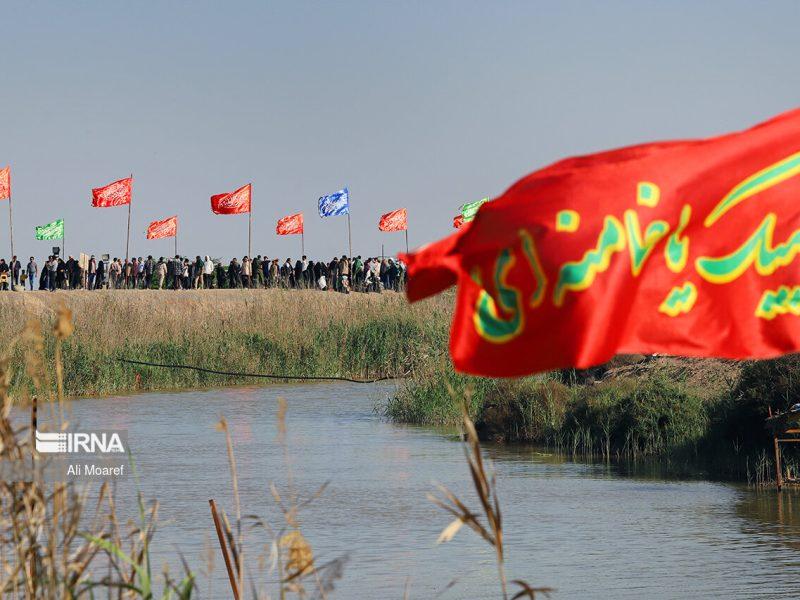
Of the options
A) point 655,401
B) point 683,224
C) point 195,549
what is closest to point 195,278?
point 655,401

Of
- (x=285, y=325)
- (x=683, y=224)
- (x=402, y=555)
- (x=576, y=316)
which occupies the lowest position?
(x=402, y=555)

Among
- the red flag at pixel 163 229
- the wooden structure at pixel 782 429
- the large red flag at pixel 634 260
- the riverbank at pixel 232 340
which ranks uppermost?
the red flag at pixel 163 229

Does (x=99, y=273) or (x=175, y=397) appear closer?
(x=175, y=397)

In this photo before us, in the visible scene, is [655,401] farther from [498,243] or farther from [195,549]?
[498,243]

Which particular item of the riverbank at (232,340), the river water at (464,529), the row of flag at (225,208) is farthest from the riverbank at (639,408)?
the row of flag at (225,208)

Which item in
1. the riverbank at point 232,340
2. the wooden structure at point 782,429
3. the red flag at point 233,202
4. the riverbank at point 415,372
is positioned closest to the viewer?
the wooden structure at point 782,429

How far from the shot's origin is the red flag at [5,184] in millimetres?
62188

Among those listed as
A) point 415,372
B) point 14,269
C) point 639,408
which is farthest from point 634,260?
point 14,269

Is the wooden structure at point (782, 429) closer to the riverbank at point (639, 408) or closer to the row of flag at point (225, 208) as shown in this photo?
the riverbank at point (639, 408)

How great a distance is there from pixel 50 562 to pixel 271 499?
15367 mm

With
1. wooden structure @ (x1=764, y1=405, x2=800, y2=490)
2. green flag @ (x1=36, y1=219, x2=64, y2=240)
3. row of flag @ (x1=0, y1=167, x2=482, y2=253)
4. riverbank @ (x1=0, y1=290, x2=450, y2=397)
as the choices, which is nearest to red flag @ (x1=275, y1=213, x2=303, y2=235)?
row of flag @ (x1=0, y1=167, x2=482, y2=253)

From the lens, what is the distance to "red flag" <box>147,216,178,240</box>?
69.8 metres

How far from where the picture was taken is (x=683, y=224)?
650 centimetres

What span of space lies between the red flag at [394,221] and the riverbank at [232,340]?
26.3m
